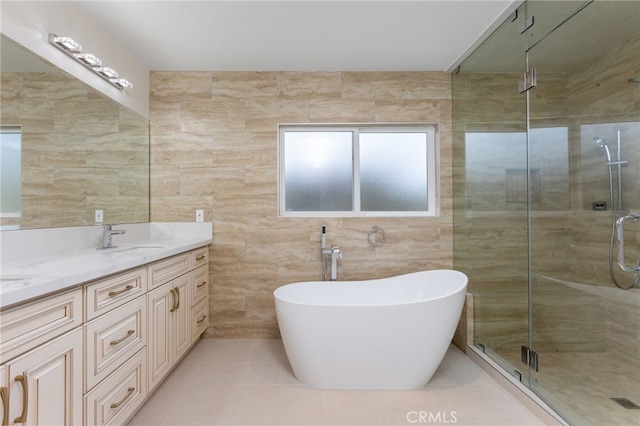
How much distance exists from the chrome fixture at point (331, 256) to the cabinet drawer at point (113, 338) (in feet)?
4.66

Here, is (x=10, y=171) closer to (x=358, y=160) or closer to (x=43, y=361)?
(x=43, y=361)

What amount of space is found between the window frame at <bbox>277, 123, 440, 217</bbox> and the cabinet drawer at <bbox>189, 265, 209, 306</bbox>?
822mm

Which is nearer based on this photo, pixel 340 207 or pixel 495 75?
pixel 495 75

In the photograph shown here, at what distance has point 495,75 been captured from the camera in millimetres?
2285

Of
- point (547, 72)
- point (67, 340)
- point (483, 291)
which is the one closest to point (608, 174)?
point (547, 72)

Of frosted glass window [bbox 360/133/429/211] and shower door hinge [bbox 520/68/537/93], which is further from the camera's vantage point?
frosted glass window [bbox 360/133/429/211]

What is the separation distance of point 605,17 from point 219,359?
3358mm

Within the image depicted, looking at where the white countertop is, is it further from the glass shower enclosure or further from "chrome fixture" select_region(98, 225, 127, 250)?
the glass shower enclosure

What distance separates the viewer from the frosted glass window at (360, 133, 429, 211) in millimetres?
2947

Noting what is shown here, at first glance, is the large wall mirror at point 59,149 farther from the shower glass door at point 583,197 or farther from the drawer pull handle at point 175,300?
the shower glass door at point 583,197

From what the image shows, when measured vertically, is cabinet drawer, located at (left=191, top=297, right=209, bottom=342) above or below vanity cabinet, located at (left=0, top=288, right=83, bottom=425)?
below

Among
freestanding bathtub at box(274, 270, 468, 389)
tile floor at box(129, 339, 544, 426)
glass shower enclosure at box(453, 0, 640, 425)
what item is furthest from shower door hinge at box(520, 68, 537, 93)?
tile floor at box(129, 339, 544, 426)

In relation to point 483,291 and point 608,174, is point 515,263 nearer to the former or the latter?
point 483,291

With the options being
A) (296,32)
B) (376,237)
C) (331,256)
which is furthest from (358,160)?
(296,32)
